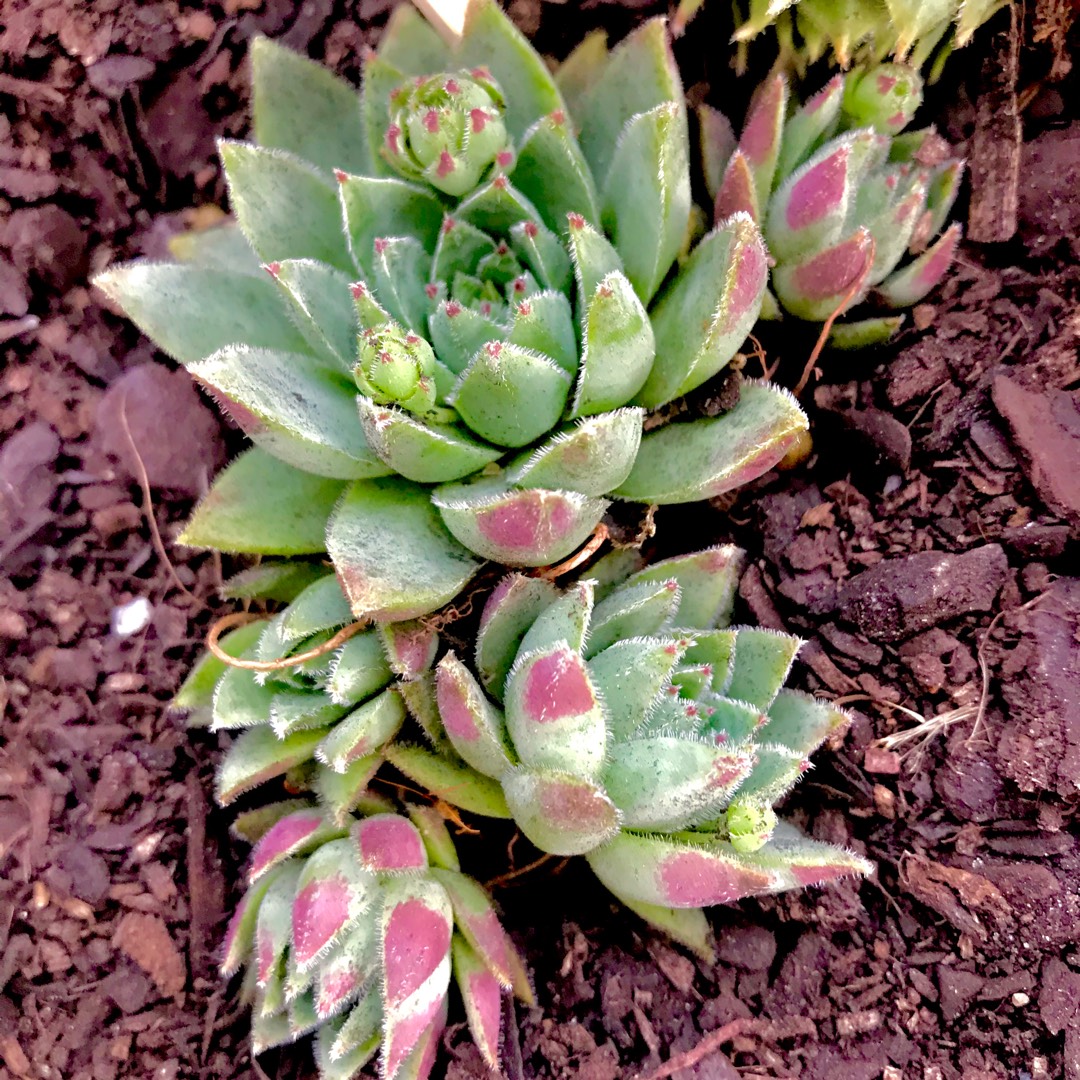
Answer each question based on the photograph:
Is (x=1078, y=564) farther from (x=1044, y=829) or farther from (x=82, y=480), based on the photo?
(x=82, y=480)

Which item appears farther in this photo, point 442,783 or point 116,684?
point 116,684

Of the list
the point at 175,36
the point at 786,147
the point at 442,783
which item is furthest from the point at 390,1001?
the point at 175,36

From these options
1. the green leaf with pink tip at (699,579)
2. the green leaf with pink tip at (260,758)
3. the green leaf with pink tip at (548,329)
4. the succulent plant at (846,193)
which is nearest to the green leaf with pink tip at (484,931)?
the green leaf with pink tip at (260,758)

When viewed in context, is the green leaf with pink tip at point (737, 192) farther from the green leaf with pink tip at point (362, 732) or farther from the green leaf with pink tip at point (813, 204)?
the green leaf with pink tip at point (362, 732)

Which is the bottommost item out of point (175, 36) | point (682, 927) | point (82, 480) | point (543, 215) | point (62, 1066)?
point (62, 1066)

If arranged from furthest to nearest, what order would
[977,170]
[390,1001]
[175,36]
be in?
[175,36] < [977,170] < [390,1001]

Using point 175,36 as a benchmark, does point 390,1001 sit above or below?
below

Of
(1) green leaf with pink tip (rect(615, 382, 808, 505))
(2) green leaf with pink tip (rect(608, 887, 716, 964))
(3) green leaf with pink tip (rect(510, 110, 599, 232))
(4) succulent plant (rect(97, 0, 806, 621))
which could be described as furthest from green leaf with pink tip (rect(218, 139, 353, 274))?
(2) green leaf with pink tip (rect(608, 887, 716, 964))
